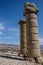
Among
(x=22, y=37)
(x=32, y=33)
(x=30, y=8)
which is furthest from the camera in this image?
(x=22, y=37)

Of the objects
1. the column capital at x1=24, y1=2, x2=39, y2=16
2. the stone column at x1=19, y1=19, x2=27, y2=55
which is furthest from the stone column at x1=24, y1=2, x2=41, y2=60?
the stone column at x1=19, y1=19, x2=27, y2=55

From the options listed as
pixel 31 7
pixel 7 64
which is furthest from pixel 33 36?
pixel 7 64

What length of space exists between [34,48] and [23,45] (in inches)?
306

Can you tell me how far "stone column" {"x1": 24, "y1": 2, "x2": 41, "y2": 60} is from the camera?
608 inches

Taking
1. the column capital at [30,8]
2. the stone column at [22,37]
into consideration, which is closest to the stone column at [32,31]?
the column capital at [30,8]

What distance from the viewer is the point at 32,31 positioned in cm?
1588

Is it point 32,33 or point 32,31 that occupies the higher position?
point 32,31

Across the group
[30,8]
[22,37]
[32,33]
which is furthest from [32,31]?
[22,37]

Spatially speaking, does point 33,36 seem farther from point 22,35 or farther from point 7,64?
point 22,35

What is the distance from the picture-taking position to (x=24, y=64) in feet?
43.6

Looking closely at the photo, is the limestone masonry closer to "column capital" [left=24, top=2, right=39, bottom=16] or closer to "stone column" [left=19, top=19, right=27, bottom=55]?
"column capital" [left=24, top=2, right=39, bottom=16]

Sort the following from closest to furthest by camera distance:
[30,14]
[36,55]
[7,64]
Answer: [7,64] → [36,55] → [30,14]

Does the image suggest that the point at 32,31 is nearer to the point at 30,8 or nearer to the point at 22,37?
the point at 30,8

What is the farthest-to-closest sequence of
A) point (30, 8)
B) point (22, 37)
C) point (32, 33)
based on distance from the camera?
point (22, 37) → point (30, 8) → point (32, 33)
